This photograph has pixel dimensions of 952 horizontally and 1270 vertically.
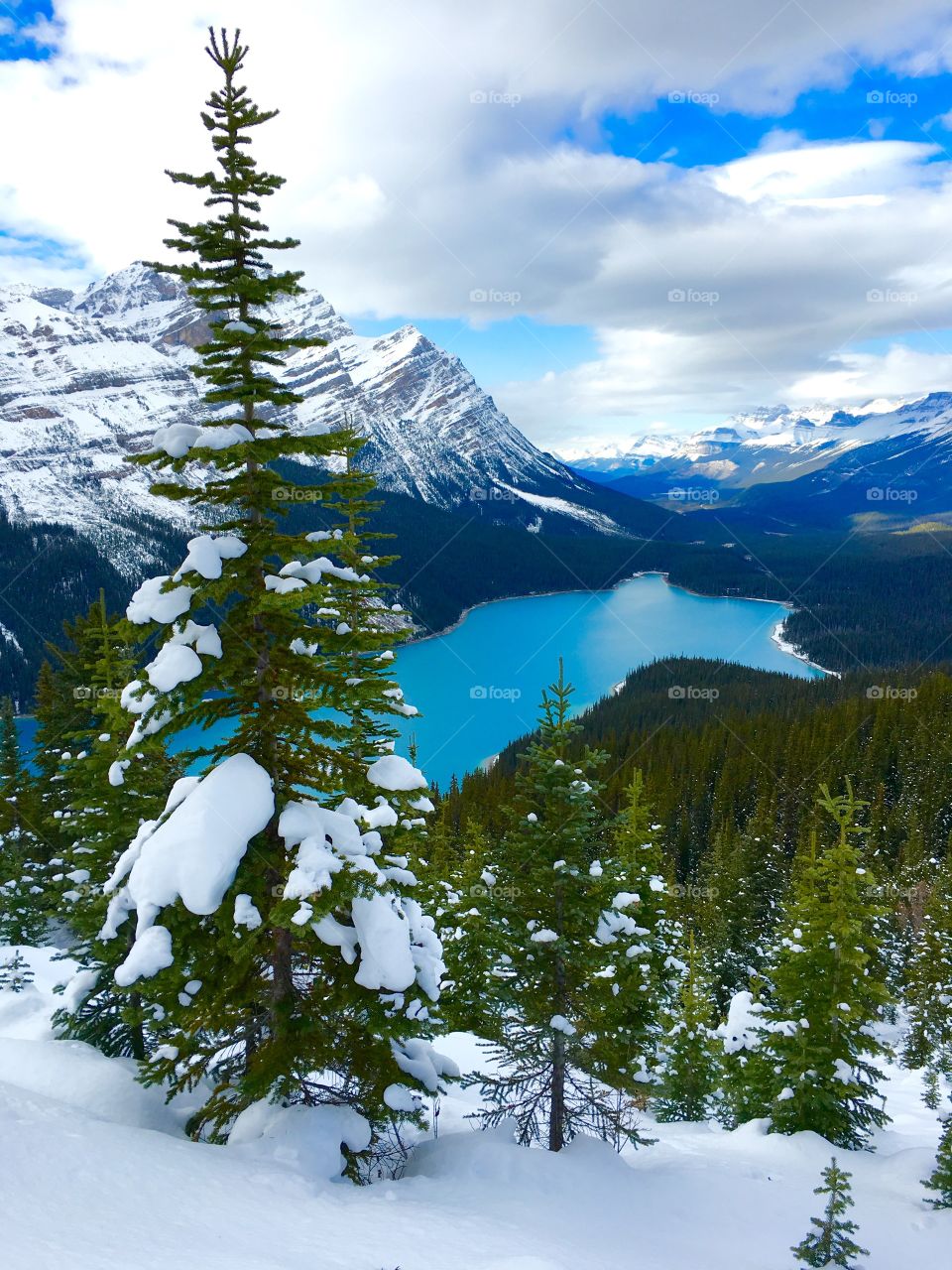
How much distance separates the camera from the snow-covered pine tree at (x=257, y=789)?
23.4 ft

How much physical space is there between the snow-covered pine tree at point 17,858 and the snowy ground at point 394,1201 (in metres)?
14.9

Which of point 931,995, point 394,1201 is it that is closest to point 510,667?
point 931,995

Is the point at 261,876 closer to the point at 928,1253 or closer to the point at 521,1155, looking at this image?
the point at 521,1155

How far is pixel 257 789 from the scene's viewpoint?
301 inches

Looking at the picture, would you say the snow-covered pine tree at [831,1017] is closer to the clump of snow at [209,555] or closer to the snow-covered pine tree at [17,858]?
the clump of snow at [209,555]
